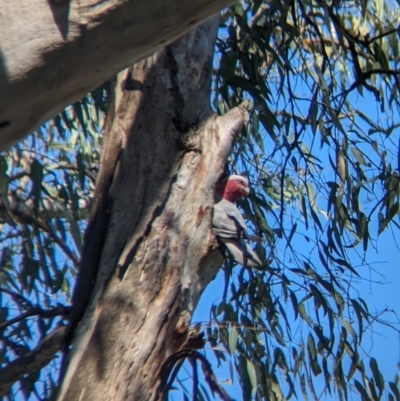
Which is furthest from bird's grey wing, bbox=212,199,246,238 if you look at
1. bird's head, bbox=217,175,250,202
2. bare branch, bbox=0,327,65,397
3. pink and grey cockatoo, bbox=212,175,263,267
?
bare branch, bbox=0,327,65,397

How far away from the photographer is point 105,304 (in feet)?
4.81

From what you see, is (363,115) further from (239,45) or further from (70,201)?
(70,201)

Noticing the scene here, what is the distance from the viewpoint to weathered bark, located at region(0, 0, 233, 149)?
3.22 feet

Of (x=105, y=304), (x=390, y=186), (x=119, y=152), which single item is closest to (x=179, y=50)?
(x=119, y=152)

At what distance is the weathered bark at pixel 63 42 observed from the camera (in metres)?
0.98

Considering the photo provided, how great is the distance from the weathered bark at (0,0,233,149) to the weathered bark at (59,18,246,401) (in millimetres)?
481

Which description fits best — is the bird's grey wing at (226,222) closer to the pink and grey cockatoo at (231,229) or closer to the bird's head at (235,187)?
the pink and grey cockatoo at (231,229)

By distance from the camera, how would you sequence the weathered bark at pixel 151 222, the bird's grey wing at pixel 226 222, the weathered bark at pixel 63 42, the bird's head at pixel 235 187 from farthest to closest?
the bird's head at pixel 235 187
the bird's grey wing at pixel 226 222
the weathered bark at pixel 151 222
the weathered bark at pixel 63 42

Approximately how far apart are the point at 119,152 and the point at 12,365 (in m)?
0.54

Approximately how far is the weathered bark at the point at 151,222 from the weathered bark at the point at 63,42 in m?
0.48

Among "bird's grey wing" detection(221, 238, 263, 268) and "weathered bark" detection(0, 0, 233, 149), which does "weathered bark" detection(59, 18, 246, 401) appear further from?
"weathered bark" detection(0, 0, 233, 149)

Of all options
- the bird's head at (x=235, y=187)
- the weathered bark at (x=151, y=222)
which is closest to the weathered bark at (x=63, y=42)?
the weathered bark at (x=151, y=222)

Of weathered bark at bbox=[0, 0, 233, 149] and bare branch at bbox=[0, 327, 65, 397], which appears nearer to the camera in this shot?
weathered bark at bbox=[0, 0, 233, 149]

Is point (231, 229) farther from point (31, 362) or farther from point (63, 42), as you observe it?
point (63, 42)
